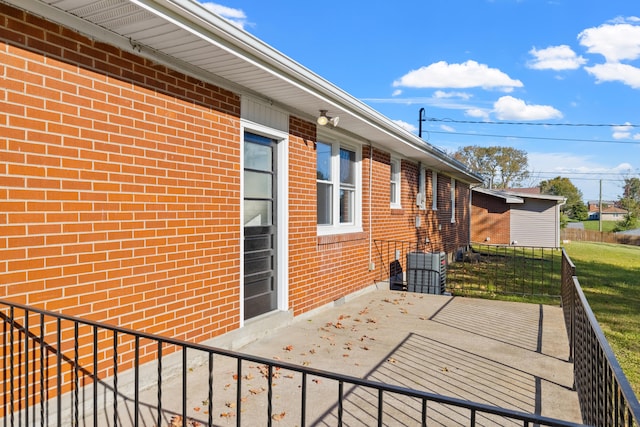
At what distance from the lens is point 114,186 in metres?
3.21

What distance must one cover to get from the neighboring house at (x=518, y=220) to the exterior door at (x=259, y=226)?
63.7ft

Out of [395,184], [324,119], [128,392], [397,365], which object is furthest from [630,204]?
[128,392]

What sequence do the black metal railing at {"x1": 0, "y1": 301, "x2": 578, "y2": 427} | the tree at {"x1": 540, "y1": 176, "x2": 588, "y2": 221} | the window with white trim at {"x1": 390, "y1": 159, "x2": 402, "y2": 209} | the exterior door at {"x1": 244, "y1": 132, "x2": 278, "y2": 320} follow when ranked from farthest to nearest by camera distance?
the tree at {"x1": 540, "y1": 176, "x2": 588, "y2": 221} < the window with white trim at {"x1": 390, "y1": 159, "x2": 402, "y2": 209} < the exterior door at {"x1": 244, "y1": 132, "x2": 278, "y2": 320} < the black metal railing at {"x1": 0, "y1": 301, "x2": 578, "y2": 427}

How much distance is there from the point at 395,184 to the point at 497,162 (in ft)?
118

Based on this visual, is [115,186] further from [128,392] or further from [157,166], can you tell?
[128,392]

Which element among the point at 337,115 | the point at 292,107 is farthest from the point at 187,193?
the point at 337,115

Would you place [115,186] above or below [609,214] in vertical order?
above

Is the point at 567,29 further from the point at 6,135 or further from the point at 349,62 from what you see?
the point at 6,135

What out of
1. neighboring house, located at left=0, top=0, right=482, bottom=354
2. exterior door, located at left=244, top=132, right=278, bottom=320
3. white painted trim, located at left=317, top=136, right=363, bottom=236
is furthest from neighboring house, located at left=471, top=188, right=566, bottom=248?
exterior door, located at left=244, top=132, right=278, bottom=320

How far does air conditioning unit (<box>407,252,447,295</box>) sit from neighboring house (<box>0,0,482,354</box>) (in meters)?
2.55

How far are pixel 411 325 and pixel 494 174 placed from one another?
40282mm

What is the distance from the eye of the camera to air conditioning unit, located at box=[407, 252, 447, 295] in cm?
795

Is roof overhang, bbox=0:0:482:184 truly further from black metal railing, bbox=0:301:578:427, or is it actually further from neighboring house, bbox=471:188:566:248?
neighboring house, bbox=471:188:566:248

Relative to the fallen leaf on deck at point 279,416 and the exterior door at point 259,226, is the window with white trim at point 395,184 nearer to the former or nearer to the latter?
the exterior door at point 259,226
